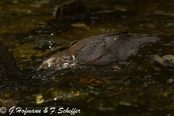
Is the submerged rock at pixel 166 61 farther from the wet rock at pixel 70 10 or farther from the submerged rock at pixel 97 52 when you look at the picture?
Answer: the wet rock at pixel 70 10

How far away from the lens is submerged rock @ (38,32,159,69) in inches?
243

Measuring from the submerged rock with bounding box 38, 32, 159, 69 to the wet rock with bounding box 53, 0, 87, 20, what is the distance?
4.92m

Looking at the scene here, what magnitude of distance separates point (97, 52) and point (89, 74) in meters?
0.61

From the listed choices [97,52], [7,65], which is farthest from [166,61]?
[7,65]

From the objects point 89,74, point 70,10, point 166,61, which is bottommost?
point 89,74

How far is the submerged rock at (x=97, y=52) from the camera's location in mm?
6160

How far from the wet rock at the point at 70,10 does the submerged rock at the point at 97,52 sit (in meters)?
4.92

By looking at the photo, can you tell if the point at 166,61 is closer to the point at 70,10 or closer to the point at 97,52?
the point at 97,52

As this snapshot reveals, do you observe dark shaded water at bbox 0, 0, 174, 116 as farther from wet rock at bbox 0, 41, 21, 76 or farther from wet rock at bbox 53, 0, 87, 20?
wet rock at bbox 53, 0, 87, 20

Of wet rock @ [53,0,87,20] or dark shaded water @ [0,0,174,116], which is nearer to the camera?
dark shaded water @ [0,0,174,116]

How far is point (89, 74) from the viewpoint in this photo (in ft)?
19.3

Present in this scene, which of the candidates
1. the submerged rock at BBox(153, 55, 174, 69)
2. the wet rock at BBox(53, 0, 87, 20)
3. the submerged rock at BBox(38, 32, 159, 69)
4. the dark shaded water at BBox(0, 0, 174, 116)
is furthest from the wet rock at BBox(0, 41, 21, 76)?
the wet rock at BBox(53, 0, 87, 20)

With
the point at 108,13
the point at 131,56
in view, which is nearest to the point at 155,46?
the point at 131,56

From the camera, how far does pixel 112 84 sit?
530cm
